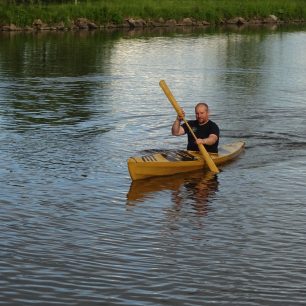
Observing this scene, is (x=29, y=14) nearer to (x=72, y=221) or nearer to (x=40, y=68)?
(x=40, y=68)

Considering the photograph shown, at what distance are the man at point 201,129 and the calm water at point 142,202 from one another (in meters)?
0.65

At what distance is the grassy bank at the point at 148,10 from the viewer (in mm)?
64938

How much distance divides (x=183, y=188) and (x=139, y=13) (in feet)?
188

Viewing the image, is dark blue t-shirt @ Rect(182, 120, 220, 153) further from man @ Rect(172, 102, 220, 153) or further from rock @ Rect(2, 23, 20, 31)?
rock @ Rect(2, 23, 20, 31)

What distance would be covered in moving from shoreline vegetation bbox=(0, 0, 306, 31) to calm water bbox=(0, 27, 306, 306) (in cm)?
3273

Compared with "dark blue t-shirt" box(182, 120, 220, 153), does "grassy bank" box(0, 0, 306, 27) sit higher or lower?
higher

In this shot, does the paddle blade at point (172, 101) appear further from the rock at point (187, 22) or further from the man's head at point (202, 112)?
the rock at point (187, 22)

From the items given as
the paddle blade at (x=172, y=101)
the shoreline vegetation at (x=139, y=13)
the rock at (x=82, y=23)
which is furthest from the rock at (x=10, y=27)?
the paddle blade at (x=172, y=101)

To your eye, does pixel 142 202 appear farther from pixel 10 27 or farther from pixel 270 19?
pixel 270 19

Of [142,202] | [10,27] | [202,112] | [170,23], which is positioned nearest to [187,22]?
[170,23]

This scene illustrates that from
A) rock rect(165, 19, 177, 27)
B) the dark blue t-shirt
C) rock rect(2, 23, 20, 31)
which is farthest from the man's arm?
rock rect(165, 19, 177, 27)

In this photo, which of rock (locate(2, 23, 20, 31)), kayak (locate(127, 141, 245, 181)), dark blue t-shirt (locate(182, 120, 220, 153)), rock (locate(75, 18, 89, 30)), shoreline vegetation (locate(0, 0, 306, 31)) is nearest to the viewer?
kayak (locate(127, 141, 245, 181))

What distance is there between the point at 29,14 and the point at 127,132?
148 ft

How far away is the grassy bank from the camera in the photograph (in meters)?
64.9
